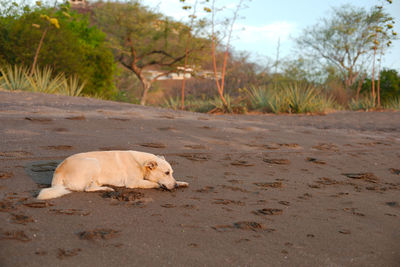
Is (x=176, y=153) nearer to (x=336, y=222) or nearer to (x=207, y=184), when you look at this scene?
(x=207, y=184)

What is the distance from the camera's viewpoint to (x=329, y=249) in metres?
2.89

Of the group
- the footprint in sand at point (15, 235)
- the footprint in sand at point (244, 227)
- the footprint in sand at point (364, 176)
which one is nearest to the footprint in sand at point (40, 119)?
the footprint in sand at point (15, 235)

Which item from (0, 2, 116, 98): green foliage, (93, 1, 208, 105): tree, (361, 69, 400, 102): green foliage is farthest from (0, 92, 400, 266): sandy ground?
(93, 1, 208, 105): tree

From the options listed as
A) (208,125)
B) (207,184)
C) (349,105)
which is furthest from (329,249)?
(349,105)

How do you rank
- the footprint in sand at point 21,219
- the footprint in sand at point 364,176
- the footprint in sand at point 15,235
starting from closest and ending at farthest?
1. the footprint in sand at point 15,235
2. the footprint in sand at point 21,219
3. the footprint in sand at point 364,176

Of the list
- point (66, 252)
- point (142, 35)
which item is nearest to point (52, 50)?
point (142, 35)

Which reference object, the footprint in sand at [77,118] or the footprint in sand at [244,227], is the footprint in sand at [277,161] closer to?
the footprint in sand at [244,227]

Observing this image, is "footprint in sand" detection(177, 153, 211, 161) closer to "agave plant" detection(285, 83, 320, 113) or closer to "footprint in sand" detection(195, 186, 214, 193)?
"footprint in sand" detection(195, 186, 214, 193)

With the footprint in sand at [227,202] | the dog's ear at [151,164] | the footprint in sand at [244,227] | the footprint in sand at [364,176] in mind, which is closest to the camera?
the footprint in sand at [244,227]

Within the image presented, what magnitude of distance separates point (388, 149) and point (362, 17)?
27.0 metres

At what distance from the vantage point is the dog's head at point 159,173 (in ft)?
12.8

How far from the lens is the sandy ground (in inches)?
105

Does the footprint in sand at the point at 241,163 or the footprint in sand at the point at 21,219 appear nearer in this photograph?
the footprint in sand at the point at 21,219

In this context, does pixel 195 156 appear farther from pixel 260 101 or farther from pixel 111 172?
pixel 260 101
